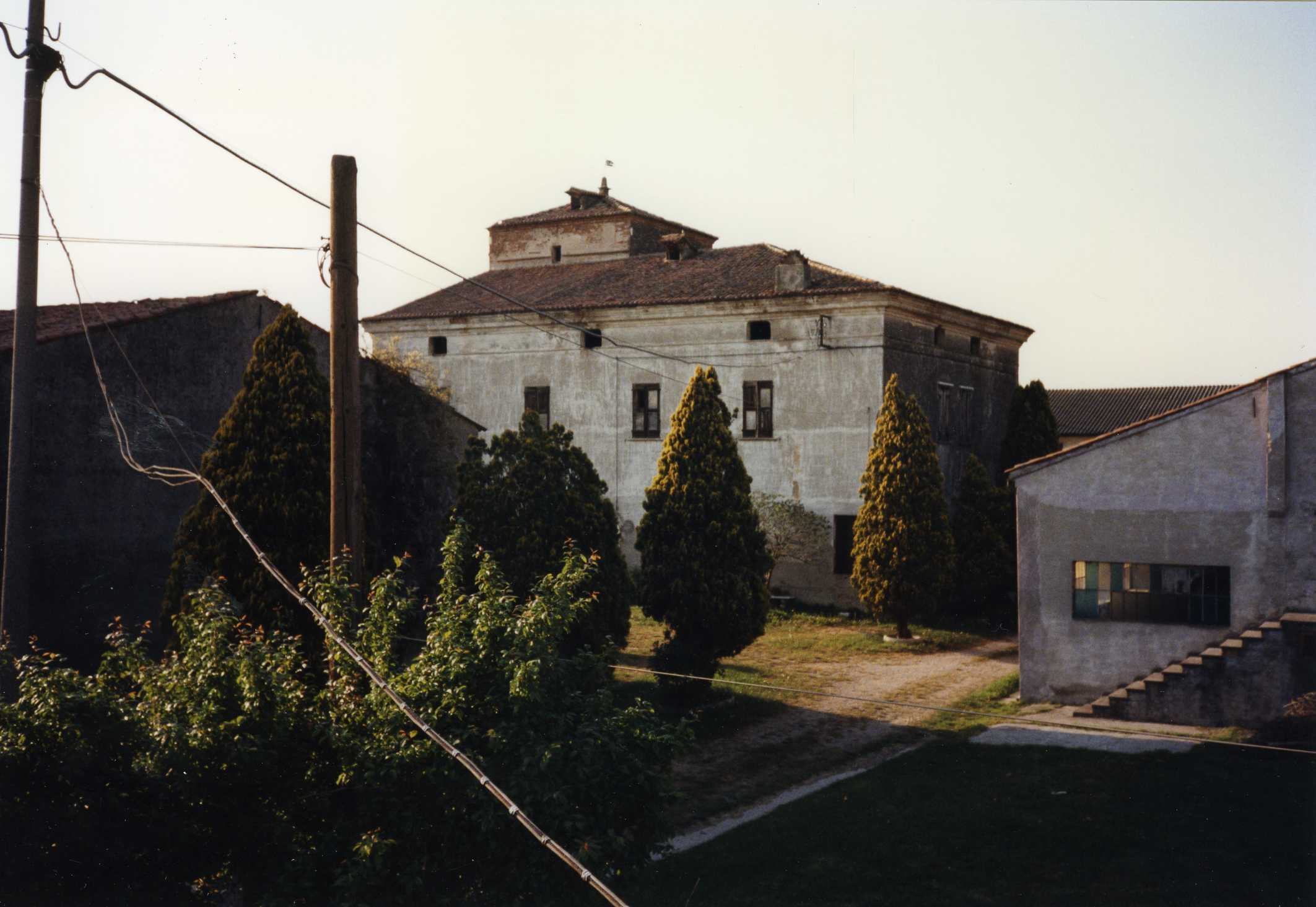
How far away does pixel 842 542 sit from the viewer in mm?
32469

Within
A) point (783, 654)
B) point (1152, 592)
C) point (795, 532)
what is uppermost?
point (795, 532)

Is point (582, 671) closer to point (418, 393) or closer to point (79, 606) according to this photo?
point (79, 606)

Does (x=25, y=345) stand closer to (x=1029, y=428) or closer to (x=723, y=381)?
(x=723, y=381)

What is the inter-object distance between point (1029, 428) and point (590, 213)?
60.7 ft

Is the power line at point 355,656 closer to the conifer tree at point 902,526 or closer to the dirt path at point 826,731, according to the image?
the dirt path at point 826,731

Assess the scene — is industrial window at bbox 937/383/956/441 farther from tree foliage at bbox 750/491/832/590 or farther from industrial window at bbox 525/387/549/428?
industrial window at bbox 525/387/549/428

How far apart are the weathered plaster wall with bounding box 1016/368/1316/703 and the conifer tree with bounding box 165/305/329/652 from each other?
12283 millimetres

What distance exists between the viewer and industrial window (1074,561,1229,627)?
19.9 meters

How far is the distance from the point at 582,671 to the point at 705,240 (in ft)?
129

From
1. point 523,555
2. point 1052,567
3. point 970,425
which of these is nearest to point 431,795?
point 523,555

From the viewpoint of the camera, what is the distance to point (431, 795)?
8.83m

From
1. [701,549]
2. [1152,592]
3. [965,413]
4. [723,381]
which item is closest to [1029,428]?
[965,413]

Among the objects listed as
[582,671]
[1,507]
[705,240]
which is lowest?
[582,671]

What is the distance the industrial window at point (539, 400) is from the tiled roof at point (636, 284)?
2.43 metres
